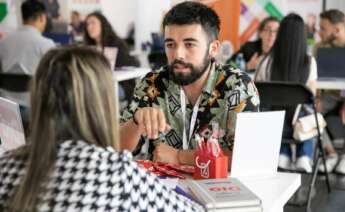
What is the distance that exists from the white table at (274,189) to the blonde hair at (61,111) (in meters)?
0.60

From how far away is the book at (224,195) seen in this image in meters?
1.28

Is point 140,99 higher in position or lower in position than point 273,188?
→ higher

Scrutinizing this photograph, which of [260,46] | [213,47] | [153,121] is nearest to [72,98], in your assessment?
[153,121]

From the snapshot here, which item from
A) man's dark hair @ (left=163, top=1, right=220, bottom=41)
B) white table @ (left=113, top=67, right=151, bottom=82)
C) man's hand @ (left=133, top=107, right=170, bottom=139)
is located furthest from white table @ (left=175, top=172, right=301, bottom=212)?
white table @ (left=113, top=67, right=151, bottom=82)

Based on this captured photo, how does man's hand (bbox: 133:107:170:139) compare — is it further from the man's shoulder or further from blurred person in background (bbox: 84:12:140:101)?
blurred person in background (bbox: 84:12:140:101)

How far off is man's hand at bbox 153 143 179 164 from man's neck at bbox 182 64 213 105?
0.24 metres

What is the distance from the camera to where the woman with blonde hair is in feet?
3.32

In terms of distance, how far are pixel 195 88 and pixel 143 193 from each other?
1.03 meters

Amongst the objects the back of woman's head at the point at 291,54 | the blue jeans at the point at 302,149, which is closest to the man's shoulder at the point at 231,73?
the back of woman's head at the point at 291,54

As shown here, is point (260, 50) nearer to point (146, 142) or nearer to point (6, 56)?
point (6, 56)

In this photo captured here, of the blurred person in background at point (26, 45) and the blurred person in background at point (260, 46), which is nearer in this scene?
the blurred person in background at point (26, 45)

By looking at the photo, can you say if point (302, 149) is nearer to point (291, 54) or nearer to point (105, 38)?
point (291, 54)

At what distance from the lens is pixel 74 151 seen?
1.04 meters

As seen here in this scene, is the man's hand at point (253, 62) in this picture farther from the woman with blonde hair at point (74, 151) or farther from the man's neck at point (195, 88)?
the woman with blonde hair at point (74, 151)
